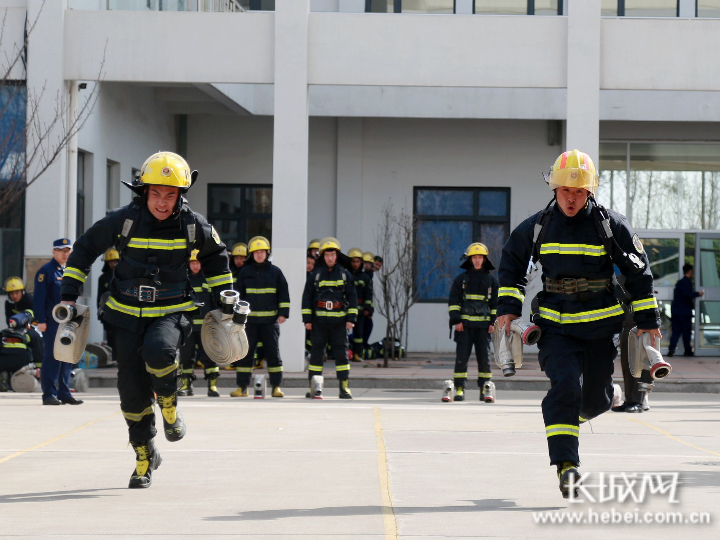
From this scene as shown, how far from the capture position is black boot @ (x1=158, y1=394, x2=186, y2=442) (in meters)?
7.04

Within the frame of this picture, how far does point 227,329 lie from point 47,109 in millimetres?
12180

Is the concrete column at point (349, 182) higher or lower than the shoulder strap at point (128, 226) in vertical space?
higher

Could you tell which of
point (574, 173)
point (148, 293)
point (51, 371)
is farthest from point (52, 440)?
point (574, 173)

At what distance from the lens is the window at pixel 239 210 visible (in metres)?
25.5

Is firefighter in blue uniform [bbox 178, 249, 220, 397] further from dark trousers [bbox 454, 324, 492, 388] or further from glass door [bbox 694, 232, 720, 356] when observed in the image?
glass door [bbox 694, 232, 720, 356]

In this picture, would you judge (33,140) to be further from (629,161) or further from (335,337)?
(629,161)

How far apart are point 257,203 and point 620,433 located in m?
16.3

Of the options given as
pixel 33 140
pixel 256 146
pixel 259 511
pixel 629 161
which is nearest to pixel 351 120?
pixel 256 146

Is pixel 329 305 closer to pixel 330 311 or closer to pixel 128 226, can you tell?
pixel 330 311

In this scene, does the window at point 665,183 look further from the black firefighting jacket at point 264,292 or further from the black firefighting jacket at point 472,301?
the black firefighting jacket at point 264,292

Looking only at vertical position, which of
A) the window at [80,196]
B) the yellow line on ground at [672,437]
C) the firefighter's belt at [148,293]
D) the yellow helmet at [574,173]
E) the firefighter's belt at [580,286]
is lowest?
the yellow line on ground at [672,437]

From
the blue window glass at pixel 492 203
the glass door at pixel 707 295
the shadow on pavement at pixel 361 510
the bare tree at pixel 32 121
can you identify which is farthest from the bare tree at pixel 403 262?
the shadow on pavement at pixel 361 510

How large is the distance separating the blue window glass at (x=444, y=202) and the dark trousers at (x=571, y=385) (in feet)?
60.8

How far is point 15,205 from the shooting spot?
1848 cm
